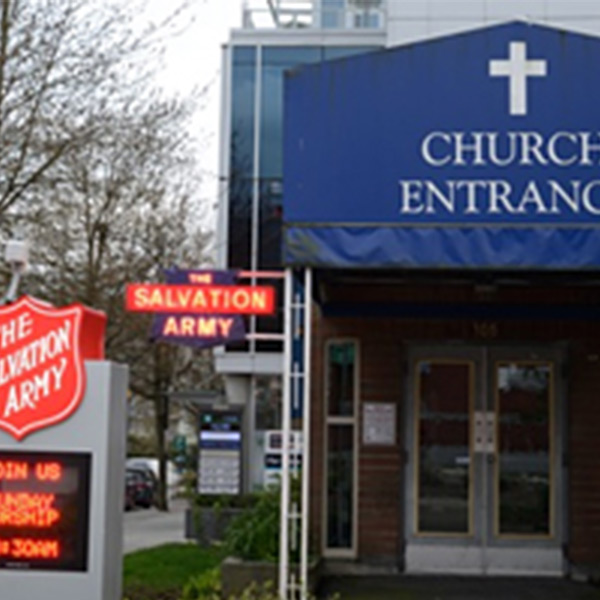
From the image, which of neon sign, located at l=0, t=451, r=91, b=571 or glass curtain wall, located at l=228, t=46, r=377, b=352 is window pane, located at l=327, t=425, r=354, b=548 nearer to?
neon sign, located at l=0, t=451, r=91, b=571

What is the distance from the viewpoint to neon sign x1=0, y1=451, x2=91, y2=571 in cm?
893

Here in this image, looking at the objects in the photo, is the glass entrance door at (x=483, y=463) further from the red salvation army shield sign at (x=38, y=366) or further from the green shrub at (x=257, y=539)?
the red salvation army shield sign at (x=38, y=366)

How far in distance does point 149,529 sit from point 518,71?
2121 cm

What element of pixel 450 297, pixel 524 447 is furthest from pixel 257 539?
pixel 450 297

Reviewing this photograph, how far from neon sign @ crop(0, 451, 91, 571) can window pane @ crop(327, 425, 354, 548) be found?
17.0ft

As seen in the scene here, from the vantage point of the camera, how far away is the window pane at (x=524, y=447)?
13.5m

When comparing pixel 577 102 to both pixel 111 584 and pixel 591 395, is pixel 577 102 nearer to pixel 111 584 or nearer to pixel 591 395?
pixel 591 395

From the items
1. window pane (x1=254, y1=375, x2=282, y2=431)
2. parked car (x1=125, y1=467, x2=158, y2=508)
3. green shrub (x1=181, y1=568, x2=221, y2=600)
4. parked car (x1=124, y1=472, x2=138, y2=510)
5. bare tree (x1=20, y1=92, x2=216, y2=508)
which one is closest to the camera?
green shrub (x1=181, y1=568, x2=221, y2=600)

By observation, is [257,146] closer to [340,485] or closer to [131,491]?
[131,491]

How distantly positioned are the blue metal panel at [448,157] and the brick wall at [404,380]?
3.25 metres

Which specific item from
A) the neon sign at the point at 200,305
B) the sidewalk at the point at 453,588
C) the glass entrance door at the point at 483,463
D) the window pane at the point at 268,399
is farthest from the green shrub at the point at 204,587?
the window pane at the point at 268,399

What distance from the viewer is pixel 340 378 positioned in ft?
46.2

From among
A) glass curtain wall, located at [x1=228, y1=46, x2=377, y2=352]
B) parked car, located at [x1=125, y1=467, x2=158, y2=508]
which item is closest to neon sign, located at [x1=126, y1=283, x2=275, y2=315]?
glass curtain wall, located at [x1=228, y1=46, x2=377, y2=352]

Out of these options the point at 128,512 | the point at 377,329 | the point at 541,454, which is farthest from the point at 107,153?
the point at 128,512
